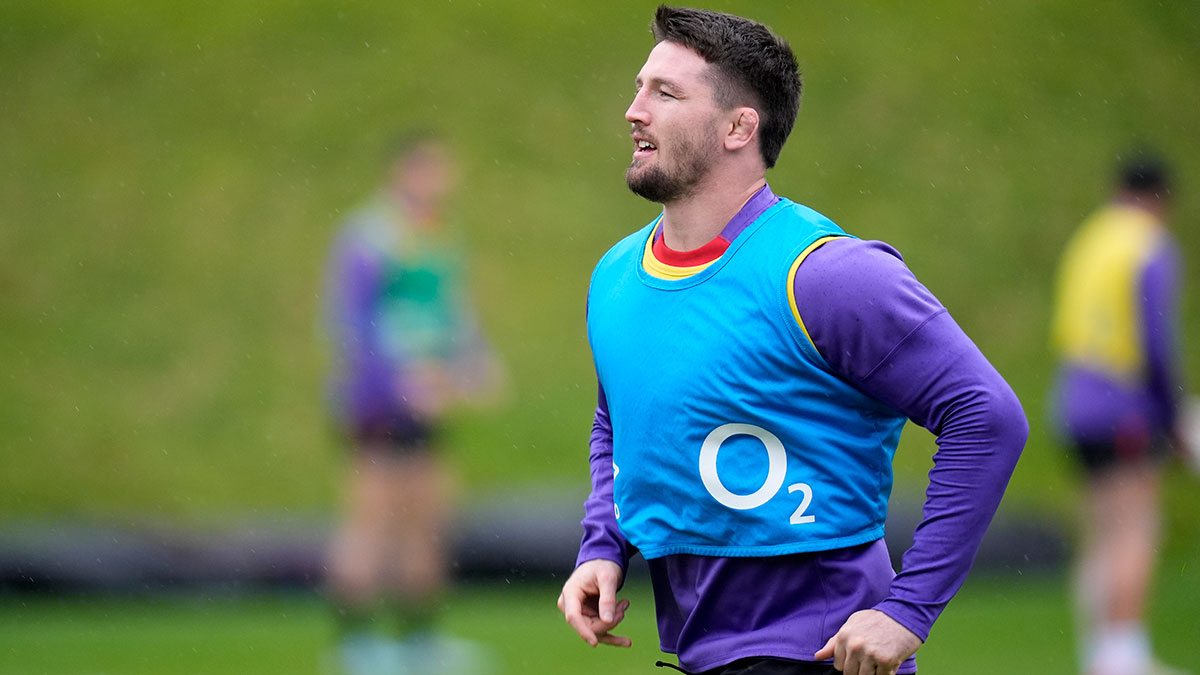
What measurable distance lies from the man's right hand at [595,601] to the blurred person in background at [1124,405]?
402 centimetres

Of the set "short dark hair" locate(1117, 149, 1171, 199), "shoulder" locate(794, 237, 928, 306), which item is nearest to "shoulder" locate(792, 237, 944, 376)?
"shoulder" locate(794, 237, 928, 306)

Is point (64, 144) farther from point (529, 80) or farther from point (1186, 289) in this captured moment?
point (1186, 289)

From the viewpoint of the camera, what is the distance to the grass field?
21.3 ft

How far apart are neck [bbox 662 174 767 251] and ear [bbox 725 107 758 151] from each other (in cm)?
6

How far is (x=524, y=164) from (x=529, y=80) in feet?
3.05

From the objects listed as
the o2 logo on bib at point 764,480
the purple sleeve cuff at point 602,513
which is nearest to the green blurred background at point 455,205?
the purple sleeve cuff at point 602,513

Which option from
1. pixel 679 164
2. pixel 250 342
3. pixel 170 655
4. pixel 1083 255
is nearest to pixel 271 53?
pixel 250 342

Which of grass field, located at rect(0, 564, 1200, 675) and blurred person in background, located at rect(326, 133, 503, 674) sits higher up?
blurred person in background, located at rect(326, 133, 503, 674)

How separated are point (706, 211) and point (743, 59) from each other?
0.88 feet

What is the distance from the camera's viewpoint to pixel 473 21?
1377cm

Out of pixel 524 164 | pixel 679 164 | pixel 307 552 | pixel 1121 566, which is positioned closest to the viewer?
pixel 679 164

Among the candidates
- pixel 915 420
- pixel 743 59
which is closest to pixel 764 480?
pixel 915 420

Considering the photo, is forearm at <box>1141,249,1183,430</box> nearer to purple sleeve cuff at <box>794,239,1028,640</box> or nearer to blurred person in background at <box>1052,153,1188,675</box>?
blurred person in background at <box>1052,153,1188,675</box>

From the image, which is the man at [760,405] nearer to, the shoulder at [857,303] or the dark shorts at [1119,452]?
the shoulder at [857,303]
